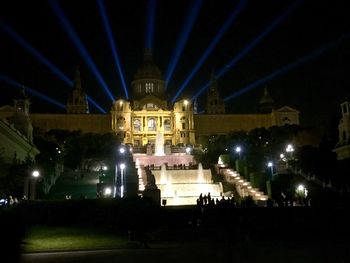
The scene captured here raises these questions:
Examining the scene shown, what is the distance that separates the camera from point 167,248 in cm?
1584

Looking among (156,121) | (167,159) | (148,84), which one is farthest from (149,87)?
(167,159)

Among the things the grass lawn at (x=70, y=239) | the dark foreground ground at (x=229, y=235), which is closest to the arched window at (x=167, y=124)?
the dark foreground ground at (x=229, y=235)

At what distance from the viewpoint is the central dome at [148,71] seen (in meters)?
111

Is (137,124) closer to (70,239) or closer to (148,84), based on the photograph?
(148,84)

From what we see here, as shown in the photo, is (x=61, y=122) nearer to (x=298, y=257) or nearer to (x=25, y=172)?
(x=25, y=172)

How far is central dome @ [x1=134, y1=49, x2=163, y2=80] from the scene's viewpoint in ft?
365

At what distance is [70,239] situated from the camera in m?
19.0

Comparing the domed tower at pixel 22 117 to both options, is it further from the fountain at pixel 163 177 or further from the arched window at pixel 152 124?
the arched window at pixel 152 124

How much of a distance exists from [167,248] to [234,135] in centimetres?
6374

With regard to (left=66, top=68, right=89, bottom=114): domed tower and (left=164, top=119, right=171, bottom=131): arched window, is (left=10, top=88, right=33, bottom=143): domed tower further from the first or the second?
(left=66, top=68, right=89, bottom=114): domed tower

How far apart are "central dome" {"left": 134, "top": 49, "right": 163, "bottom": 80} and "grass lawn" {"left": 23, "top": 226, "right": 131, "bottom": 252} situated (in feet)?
296

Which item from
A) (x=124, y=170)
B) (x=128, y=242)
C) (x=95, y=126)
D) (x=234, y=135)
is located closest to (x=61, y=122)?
(x=95, y=126)

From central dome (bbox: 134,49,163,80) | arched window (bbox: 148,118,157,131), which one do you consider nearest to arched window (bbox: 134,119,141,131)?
arched window (bbox: 148,118,157,131)

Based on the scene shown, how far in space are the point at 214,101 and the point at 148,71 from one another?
18629mm
